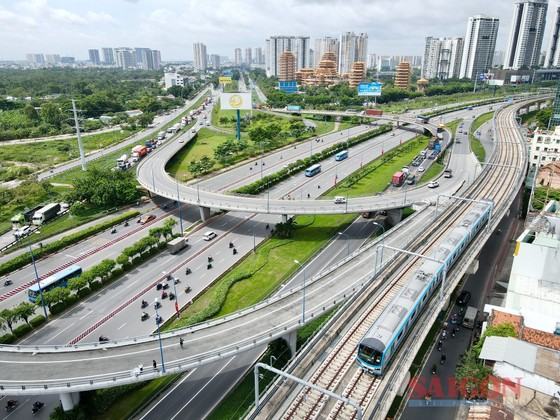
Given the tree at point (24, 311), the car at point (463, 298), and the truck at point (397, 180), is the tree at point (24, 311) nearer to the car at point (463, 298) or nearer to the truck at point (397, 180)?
the car at point (463, 298)

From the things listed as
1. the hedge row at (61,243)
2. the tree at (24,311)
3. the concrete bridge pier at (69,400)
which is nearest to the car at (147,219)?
the hedge row at (61,243)

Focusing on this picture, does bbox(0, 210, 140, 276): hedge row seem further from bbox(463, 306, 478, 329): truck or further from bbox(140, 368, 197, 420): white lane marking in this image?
bbox(463, 306, 478, 329): truck

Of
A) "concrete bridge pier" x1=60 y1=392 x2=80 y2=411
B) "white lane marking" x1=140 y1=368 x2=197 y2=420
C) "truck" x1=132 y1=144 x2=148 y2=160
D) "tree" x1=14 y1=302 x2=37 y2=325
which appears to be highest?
"truck" x1=132 y1=144 x2=148 y2=160

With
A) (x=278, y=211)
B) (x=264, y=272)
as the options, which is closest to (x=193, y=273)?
(x=264, y=272)

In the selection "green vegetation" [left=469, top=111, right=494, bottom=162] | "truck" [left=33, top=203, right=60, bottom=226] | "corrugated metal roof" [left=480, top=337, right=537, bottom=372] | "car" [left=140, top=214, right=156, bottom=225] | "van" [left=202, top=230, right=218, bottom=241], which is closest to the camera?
"corrugated metal roof" [left=480, top=337, right=537, bottom=372]

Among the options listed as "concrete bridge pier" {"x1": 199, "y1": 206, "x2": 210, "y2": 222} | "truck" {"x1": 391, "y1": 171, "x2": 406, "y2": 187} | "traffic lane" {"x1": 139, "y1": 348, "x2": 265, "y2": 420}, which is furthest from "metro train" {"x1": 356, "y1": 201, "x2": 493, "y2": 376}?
"concrete bridge pier" {"x1": 199, "y1": 206, "x2": 210, "y2": 222}

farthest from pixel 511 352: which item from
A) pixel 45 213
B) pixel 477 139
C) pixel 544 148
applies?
pixel 477 139
